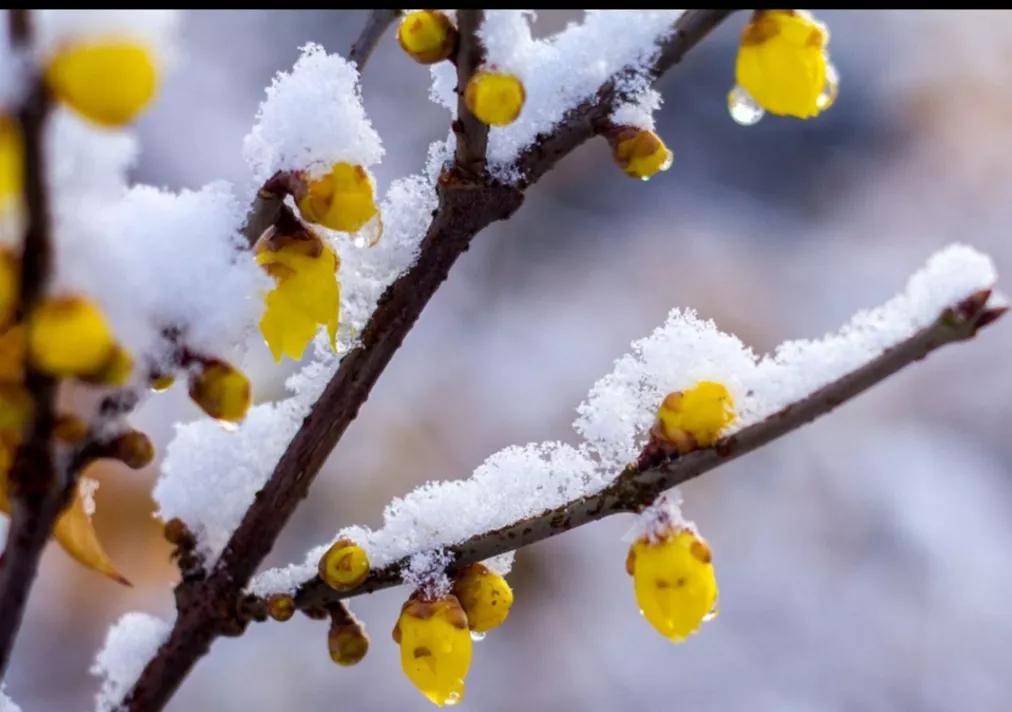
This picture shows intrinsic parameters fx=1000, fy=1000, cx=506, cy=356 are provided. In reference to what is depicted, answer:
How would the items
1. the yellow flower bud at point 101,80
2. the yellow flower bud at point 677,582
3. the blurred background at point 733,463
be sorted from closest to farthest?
the yellow flower bud at point 101,80, the yellow flower bud at point 677,582, the blurred background at point 733,463

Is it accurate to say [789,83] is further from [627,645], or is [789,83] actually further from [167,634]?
[627,645]

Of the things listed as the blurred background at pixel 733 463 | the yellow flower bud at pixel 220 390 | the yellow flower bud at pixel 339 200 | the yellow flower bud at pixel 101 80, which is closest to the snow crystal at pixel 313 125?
the yellow flower bud at pixel 339 200

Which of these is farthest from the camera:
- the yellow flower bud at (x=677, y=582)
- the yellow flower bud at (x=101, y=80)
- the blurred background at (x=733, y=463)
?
the blurred background at (x=733, y=463)

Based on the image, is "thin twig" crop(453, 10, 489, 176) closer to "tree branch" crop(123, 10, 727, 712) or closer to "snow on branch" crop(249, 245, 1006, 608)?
"tree branch" crop(123, 10, 727, 712)

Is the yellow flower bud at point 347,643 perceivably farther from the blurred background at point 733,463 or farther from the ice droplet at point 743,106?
the blurred background at point 733,463

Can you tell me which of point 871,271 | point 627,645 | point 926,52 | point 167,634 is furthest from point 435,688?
point 926,52

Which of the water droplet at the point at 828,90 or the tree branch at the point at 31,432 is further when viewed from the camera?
the water droplet at the point at 828,90

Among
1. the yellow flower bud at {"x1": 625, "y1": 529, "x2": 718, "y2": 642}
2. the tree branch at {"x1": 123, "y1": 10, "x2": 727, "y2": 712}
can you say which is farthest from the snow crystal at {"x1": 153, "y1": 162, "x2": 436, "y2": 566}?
the yellow flower bud at {"x1": 625, "y1": 529, "x2": 718, "y2": 642}
